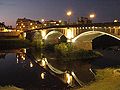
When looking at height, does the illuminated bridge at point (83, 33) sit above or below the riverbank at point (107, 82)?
above

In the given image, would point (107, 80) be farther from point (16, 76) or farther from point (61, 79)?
point (16, 76)

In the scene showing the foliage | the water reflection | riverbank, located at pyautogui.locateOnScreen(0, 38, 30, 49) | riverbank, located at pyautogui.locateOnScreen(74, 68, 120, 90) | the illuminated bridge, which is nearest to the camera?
riverbank, located at pyautogui.locateOnScreen(74, 68, 120, 90)

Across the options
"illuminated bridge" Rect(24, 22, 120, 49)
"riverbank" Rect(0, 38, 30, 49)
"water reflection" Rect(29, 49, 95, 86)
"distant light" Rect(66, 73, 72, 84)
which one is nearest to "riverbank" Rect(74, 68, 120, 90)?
"water reflection" Rect(29, 49, 95, 86)

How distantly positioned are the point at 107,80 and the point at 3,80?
17.4 metres

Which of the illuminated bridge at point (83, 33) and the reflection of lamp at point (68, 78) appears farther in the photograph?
the illuminated bridge at point (83, 33)

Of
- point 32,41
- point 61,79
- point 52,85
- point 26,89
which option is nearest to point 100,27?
point 61,79

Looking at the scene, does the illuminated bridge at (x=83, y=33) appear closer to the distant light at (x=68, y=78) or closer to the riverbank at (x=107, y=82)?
the distant light at (x=68, y=78)

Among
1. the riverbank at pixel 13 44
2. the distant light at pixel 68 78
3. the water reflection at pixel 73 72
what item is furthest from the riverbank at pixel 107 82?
the riverbank at pixel 13 44

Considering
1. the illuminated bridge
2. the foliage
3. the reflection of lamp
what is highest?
the illuminated bridge

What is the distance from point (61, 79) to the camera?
140ft

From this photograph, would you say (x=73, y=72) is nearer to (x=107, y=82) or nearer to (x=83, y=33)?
(x=107, y=82)

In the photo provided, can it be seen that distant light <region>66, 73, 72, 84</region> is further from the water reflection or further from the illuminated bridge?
→ the illuminated bridge

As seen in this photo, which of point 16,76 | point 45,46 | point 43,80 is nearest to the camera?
point 43,80

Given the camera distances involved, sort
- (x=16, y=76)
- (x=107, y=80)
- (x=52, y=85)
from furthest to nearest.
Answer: (x=16, y=76) < (x=52, y=85) < (x=107, y=80)
